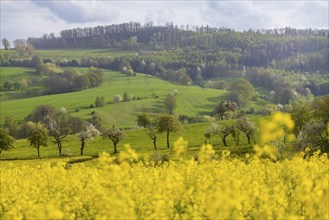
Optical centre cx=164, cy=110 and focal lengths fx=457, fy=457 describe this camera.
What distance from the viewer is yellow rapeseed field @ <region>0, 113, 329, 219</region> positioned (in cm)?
1120

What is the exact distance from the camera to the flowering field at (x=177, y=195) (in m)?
11.2

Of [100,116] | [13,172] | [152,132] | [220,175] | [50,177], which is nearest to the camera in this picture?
[220,175]

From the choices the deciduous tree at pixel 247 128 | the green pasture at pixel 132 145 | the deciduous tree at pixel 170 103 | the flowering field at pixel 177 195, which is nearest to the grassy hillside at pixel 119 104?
the deciduous tree at pixel 170 103

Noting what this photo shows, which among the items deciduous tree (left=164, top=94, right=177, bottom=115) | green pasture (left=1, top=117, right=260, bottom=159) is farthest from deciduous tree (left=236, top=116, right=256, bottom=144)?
deciduous tree (left=164, top=94, right=177, bottom=115)

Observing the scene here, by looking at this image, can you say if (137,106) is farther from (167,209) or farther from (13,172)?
(167,209)

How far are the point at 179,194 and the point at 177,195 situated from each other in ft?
1.75

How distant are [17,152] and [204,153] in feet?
276

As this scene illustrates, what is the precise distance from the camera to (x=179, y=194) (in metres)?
14.0

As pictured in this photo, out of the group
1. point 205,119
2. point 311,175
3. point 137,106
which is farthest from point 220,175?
point 137,106

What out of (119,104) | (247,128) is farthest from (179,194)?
(119,104)

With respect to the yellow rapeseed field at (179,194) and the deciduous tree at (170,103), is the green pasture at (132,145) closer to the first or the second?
the deciduous tree at (170,103)

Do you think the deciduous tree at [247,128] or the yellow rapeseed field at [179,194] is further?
the deciduous tree at [247,128]

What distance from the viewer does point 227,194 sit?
10.2m

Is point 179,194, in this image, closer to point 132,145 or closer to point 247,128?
point 247,128
